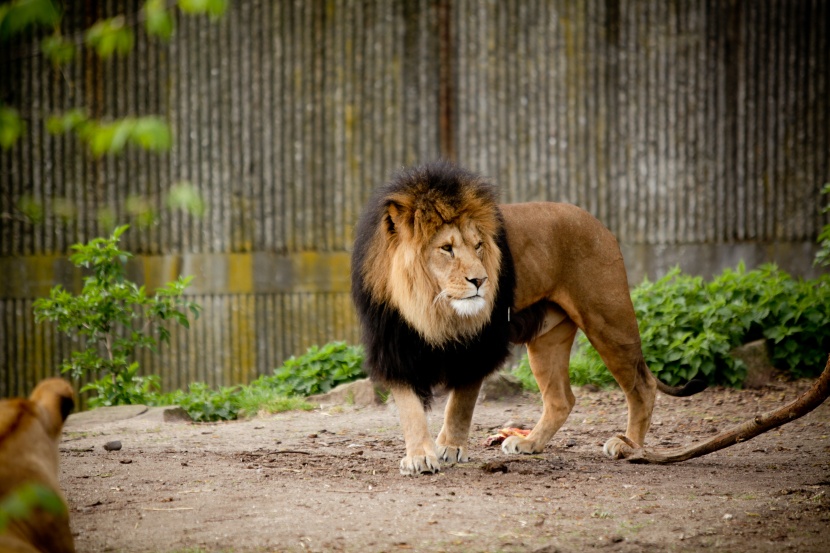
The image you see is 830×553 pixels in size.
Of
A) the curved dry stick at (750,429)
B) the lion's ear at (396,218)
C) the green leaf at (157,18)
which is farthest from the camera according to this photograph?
the lion's ear at (396,218)

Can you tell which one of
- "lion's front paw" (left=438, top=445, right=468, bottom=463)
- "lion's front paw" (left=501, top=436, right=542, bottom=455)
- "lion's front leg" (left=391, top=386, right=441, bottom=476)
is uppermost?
"lion's front leg" (left=391, top=386, right=441, bottom=476)

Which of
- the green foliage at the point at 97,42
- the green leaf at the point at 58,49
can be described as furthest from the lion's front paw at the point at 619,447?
the green leaf at the point at 58,49

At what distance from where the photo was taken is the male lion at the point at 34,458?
2.19m

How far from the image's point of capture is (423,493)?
3670mm

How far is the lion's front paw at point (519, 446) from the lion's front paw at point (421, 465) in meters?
0.78

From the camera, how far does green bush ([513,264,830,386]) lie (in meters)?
6.66

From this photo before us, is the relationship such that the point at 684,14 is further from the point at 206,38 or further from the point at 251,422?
the point at 251,422

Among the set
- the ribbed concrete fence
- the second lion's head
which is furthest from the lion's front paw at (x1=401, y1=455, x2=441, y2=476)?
the ribbed concrete fence

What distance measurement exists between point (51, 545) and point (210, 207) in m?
5.82

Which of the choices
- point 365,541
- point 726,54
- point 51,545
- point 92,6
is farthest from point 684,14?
point 51,545

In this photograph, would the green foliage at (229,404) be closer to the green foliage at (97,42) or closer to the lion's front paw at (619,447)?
the lion's front paw at (619,447)

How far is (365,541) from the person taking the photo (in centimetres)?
297

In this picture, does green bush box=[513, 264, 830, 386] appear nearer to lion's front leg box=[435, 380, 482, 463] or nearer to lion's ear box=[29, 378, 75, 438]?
lion's front leg box=[435, 380, 482, 463]

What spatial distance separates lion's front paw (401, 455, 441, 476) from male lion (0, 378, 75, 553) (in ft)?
6.17
